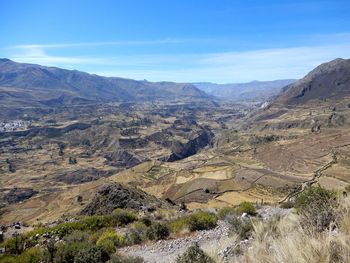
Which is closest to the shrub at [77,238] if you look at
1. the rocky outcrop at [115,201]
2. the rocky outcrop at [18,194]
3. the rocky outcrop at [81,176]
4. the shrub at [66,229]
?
the shrub at [66,229]

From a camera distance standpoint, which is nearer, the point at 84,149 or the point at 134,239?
the point at 134,239

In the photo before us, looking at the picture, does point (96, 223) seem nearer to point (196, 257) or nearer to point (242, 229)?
point (242, 229)

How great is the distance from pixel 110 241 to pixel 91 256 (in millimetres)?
2739

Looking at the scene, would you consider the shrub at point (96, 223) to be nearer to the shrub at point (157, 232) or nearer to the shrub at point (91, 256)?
the shrub at point (157, 232)

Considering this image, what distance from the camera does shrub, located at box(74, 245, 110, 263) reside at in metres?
10.3

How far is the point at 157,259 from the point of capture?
464 inches

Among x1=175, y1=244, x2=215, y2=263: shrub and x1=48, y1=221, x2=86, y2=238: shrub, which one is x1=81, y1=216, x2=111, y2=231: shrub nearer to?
x1=48, y1=221, x2=86, y2=238: shrub

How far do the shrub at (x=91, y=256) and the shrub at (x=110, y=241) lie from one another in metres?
1.22

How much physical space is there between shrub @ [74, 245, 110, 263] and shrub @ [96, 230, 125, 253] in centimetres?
122

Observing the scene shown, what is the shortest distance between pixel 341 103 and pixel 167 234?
20031 centimetres

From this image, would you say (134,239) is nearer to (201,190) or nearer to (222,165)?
(201,190)

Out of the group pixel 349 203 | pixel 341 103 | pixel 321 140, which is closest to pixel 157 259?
pixel 349 203

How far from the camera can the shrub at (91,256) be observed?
10.3 m

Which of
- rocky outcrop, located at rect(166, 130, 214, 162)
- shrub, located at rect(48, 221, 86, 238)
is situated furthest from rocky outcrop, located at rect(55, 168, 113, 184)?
shrub, located at rect(48, 221, 86, 238)
